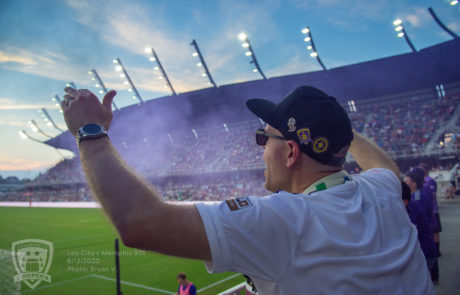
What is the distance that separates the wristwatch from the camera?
1014 mm

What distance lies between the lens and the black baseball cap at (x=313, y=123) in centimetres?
128

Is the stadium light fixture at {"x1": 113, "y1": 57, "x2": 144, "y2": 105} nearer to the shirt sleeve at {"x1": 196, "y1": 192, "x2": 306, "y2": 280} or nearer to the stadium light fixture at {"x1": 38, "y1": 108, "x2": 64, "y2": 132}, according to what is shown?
the stadium light fixture at {"x1": 38, "y1": 108, "x2": 64, "y2": 132}

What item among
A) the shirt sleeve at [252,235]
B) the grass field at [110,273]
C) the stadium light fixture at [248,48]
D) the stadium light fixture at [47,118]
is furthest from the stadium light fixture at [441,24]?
the stadium light fixture at [47,118]

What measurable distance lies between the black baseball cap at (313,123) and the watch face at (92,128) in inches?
28.7

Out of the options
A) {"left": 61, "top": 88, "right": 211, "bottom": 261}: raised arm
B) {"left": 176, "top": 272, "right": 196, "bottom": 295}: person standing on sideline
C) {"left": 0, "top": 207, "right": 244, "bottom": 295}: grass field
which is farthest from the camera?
{"left": 0, "top": 207, "right": 244, "bottom": 295}: grass field

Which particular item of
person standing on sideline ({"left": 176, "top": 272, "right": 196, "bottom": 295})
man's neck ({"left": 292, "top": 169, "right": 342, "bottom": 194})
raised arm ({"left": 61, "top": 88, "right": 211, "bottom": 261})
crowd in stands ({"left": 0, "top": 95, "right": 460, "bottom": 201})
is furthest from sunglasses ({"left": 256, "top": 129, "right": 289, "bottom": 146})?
crowd in stands ({"left": 0, "top": 95, "right": 460, "bottom": 201})

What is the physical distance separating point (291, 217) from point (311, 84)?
2766cm

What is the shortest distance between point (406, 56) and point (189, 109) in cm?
2172

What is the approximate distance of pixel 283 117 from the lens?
1315 millimetres

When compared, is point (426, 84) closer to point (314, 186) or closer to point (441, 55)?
point (441, 55)

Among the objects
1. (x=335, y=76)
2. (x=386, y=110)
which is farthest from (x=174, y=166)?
(x=386, y=110)

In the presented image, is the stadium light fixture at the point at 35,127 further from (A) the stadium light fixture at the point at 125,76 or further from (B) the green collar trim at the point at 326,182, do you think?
(B) the green collar trim at the point at 326,182

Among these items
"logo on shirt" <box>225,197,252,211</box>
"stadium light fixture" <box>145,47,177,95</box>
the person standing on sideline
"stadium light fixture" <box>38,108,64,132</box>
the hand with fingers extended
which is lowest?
the person standing on sideline

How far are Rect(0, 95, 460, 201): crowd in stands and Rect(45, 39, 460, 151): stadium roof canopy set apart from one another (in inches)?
73.5
